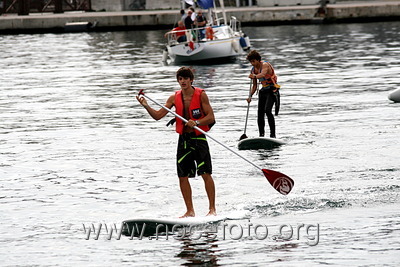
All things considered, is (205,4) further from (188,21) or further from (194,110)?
(194,110)

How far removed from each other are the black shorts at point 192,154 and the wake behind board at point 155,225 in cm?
57

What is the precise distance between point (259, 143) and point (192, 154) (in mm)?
5426

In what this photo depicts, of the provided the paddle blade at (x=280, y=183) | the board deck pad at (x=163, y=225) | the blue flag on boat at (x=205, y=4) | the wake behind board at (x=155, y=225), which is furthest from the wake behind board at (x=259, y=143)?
the blue flag on boat at (x=205, y=4)

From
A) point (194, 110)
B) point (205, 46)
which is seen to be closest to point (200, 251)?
point (194, 110)

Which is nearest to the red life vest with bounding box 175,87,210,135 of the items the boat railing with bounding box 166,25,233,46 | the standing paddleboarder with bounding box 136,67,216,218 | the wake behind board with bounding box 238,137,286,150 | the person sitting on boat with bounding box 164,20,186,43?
the standing paddleboarder with bounding box 136,67,216,218

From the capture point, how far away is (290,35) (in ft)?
164

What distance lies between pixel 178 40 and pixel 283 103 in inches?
633

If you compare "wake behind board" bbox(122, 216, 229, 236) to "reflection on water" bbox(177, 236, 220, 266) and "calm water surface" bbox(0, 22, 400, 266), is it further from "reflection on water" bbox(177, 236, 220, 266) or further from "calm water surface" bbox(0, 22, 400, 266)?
"reflection on water" bbox(177, 236, 220, 266)

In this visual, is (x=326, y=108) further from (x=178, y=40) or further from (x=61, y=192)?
(x=178, y=40)

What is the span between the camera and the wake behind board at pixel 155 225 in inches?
414

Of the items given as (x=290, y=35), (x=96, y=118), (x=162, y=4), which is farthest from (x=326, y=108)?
(x=162, y=4)

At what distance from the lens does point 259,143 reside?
53.4ft

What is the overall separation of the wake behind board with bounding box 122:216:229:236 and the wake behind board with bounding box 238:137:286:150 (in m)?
5.53

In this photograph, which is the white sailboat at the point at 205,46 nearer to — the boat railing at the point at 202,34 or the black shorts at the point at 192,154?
the boat railing at the point at 202,34
